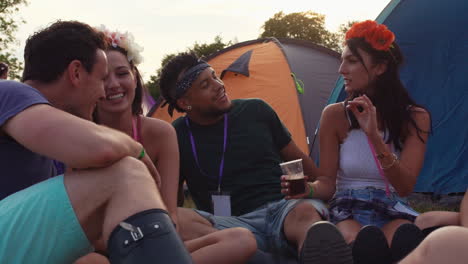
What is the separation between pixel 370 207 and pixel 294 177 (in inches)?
16.5

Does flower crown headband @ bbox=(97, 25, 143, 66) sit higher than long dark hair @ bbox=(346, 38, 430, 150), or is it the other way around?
flower crown headband @ bbox=(97, 25, 143, 66)

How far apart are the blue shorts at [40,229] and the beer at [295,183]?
1.25m

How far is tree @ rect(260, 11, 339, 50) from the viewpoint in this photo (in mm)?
36156

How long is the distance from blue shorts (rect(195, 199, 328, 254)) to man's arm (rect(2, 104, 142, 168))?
1.26 metres

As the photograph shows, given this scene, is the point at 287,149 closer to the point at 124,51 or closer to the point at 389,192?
the point at 389,192

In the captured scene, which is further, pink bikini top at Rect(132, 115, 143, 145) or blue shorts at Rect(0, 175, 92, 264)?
pink bikini top at Rect(132, 115, 143, 145)

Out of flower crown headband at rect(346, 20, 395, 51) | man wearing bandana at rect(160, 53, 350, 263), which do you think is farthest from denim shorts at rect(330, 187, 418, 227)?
flower crown headband at rect(346, 20, 395, 51)

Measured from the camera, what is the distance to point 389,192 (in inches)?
105

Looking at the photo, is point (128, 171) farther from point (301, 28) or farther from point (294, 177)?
point (301, 28)

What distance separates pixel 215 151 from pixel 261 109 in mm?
382

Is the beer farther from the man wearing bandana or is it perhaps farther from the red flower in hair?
the red flower in hair

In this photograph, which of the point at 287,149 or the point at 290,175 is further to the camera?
the point at 287,149

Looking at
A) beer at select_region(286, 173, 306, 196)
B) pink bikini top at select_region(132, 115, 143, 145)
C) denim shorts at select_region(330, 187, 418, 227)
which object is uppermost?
pink bikini top at select_region(132, 115, 143, 145)

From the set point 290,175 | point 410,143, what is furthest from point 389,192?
point 290,175
